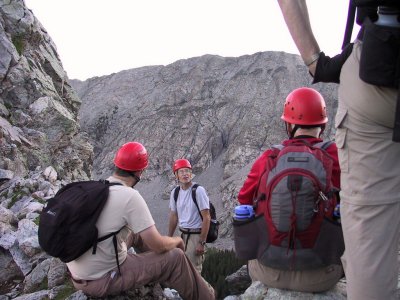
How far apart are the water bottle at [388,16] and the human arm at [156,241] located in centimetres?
344

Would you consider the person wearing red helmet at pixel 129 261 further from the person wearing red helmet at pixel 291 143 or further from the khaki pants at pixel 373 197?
the khaki pants at pixel 373 197

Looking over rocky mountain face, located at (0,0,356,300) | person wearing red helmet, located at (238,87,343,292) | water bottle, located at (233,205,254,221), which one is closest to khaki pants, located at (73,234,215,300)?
rocky mountain face, located at (0,0,356,300)

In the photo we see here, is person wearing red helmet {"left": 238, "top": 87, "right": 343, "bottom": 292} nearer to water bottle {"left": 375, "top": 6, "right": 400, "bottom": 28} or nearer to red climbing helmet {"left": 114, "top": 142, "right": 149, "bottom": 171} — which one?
water bottle {"left": 375, "top": 6, "right": 400, "bottom": 28}

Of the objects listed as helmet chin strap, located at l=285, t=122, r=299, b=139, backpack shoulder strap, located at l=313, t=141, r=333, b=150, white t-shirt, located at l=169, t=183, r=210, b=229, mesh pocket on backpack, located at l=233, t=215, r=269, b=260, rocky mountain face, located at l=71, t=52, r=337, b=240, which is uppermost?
helmet chin strap, located at l=285, t=122, r=299, b=139

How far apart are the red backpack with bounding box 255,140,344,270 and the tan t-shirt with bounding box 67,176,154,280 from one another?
5.98 feet

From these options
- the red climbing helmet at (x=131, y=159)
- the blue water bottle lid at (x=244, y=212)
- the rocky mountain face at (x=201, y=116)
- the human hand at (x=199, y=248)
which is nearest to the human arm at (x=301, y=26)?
the blue water bottle lid at (x=244, y=212)

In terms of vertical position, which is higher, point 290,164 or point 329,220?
point 290,164

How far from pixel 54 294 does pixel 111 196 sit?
2.62 metres

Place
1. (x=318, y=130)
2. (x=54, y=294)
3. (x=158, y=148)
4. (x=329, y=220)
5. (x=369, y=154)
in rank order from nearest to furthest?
(x=369, y=154), (x=329, y=220), (x=318, y=130), (x=54, y=294), (x=158, y=148)

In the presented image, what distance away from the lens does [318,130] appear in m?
3.81

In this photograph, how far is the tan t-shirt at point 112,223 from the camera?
4.57 m

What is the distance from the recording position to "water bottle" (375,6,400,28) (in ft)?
6.63

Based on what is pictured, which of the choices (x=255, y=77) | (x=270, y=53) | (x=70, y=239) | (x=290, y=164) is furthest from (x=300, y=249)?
(x=270, y=53)

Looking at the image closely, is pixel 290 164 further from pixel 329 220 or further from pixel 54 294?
pixel 54 294
